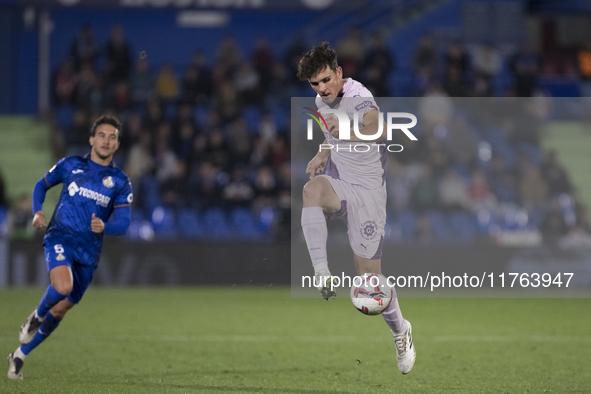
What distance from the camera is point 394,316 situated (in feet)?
21.1

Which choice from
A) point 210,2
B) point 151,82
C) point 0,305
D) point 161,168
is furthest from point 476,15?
point 0,305

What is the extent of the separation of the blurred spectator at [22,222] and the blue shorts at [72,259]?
7.89 metres

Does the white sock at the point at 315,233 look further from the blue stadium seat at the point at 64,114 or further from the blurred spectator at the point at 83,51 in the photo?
the blurred spectator at the point at 83,51

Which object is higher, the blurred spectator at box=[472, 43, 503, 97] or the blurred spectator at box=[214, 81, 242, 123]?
the blurred spectator at box=[472, 43, 503, 97]

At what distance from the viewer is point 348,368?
7.80 metres

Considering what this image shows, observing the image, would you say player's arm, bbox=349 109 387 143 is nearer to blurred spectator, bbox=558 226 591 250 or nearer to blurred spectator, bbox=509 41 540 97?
blurred spectator, bbox=558 226 591 250

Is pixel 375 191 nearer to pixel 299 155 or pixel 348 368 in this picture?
pixel 299 155

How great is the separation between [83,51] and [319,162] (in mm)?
13534

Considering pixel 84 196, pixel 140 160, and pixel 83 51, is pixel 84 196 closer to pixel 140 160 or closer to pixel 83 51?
pixel 140 160

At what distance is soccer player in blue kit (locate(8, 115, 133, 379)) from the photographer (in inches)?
279

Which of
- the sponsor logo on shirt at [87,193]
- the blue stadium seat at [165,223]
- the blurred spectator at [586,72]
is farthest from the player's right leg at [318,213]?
the blurred spectator at [586,72]

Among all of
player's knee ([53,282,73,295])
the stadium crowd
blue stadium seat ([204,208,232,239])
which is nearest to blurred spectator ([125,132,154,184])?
the stadium crowd

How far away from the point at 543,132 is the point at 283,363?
934cm

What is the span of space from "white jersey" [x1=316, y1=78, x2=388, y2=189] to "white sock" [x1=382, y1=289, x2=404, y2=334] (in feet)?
2.83
